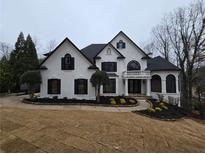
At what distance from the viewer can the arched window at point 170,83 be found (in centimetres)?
2059

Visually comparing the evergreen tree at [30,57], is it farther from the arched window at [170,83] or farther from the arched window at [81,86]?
the arched window at [170,83]

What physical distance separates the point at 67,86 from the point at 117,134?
36.7ft

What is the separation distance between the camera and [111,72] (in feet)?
69.1

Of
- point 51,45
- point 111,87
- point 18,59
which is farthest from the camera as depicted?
Answer: point 51,45

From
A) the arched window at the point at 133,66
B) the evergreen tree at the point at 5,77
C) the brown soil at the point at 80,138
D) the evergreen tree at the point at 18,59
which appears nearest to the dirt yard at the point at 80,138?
the brown soil at the point at 80,138

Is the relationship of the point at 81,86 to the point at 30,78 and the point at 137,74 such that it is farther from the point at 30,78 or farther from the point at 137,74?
the point at 137,74

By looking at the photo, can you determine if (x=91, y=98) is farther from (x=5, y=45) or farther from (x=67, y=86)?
(x=5, y=45)

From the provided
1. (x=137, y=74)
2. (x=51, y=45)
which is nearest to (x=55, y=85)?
(x=137, y=74)

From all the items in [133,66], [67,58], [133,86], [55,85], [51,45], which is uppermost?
[51,45]

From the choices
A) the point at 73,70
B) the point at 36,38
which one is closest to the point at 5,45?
the point at 36,38

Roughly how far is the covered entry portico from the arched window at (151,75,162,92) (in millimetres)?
981

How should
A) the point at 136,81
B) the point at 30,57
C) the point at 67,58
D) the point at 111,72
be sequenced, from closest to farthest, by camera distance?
the point at 67,58 < the point at 111,72 < the point at 136,81 < the point at 30,57

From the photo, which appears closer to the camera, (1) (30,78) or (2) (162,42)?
(1) (30,78)

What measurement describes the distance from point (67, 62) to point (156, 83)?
11.5m
